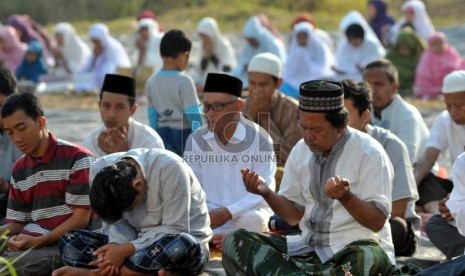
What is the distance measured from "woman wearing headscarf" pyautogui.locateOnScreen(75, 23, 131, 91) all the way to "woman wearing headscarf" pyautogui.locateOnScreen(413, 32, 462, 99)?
13.3 feet

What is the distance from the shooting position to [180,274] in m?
5.35

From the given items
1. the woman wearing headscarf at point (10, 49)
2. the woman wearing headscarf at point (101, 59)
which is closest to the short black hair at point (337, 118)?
the woman wearing headscarf at point (101, 59)

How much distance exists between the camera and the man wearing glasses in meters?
6.34

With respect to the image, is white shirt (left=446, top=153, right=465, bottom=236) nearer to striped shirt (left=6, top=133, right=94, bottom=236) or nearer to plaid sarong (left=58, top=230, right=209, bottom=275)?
plaid sarong (left=58, top=230, right=209, bottom=275)

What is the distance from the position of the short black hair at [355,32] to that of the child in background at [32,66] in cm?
425

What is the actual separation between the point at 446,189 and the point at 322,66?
6.82 meters

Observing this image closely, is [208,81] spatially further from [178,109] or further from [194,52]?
[194,52]

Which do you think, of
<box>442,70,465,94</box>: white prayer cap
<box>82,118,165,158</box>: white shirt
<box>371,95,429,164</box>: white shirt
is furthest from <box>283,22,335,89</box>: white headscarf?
<box>82,118,165,158</box>: white shirt

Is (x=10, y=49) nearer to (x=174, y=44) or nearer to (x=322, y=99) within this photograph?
(x=174, y=44)

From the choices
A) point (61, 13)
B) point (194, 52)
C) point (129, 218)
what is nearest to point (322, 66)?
point (194, 52)

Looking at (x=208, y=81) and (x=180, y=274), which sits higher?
(x=208, y=81)

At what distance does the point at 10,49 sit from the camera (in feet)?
50.0

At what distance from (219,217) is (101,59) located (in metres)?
8.75

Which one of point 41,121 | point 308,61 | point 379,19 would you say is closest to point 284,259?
point 41,121
